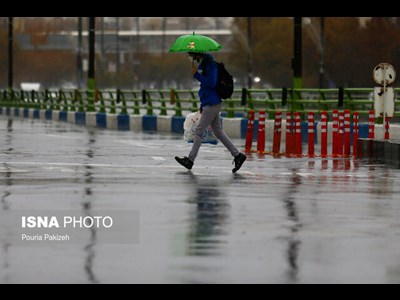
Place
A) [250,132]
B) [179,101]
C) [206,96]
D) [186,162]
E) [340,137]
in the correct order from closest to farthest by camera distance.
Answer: [206,96], [186,162], [340,137], [250,132], [179,101]

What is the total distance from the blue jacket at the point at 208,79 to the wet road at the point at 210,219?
42.4 inches

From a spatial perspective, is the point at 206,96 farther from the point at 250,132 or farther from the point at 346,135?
the point at 250,132

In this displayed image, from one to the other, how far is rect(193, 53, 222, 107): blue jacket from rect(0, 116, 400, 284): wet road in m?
1.08

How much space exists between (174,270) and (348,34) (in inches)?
4844

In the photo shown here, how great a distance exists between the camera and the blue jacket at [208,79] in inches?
864

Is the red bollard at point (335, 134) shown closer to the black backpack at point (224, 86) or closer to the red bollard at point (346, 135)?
the red bollard at point (346, 135)

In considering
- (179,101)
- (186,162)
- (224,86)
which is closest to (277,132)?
(186,162)

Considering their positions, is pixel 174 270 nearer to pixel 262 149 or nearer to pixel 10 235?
pixel 10 235

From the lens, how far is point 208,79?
71.9 feet

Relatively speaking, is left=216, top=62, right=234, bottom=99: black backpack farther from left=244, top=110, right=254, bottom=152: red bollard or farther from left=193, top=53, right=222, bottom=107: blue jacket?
left=244, top=110, right=254, bottom=152: red bollard

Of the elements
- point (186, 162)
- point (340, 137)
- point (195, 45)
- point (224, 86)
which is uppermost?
point (195, 45)

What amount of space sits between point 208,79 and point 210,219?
24.7ft

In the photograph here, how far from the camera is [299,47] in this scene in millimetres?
39938
